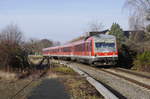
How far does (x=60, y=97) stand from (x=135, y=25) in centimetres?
2571

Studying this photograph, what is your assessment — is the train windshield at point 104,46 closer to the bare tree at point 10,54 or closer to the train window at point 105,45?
the train window at point 105,45

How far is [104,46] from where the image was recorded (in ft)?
86.7

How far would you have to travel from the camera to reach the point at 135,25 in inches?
1361

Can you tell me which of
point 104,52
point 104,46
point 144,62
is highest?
point 104,46

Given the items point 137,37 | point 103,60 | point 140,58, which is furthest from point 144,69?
point 137,37

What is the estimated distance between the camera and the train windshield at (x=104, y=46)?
26.2 meters

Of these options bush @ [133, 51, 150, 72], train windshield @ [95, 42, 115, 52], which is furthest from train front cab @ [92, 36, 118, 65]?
bush @ [133, 51, 150, 72]

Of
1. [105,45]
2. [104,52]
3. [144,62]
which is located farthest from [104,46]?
[144,62]

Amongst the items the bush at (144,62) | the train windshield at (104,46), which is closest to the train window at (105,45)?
the train windshield at (104,46)

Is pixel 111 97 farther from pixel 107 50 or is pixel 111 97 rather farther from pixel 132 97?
pixel 107 50

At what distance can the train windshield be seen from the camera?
2616 centimetres

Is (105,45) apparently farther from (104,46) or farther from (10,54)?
(10,54)

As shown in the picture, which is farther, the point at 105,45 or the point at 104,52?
the point at 105,45

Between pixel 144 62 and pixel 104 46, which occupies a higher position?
pixel 104 46
